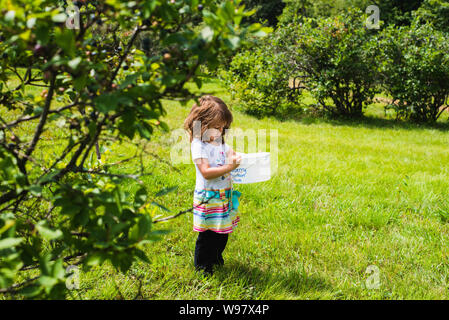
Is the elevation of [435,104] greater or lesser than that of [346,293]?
greater

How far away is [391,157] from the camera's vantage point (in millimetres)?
5285

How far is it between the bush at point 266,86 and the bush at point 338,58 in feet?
1.24

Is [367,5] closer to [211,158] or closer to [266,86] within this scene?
[266,86]

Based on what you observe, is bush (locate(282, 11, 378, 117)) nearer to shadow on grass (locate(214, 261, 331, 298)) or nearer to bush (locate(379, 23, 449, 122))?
bush (locate(379, 23, 449, 122))

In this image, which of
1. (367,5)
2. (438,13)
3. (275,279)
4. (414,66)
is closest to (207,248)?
(275,279)

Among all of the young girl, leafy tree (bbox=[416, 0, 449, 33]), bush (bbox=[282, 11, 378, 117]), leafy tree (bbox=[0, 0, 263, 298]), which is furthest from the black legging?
leafy tree (bbox=[416, 0, 449, 33])

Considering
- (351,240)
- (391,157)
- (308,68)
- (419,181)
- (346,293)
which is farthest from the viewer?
(308,68)

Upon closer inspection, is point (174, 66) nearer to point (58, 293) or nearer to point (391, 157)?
point (58, 293)

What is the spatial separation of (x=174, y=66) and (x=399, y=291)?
80.2 inches

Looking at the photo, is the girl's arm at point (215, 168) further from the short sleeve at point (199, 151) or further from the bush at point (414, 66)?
the bush at point (414, 66)

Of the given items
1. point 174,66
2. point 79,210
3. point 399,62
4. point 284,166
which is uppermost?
point 399,62

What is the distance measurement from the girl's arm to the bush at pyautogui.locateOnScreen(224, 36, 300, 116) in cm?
657

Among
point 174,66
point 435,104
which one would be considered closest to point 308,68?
point 435,104

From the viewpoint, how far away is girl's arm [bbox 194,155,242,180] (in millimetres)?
2152
